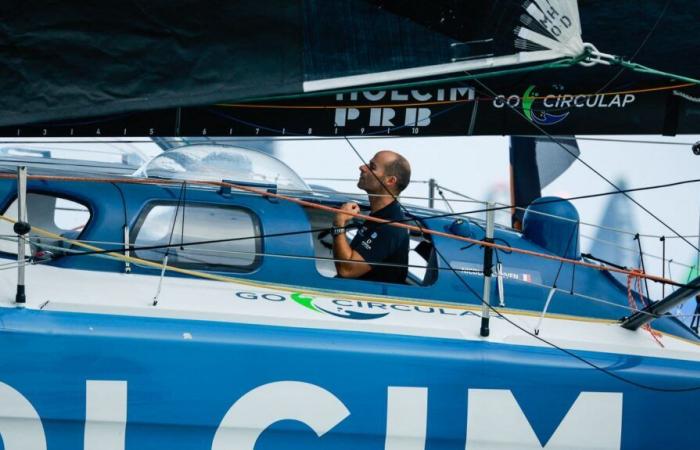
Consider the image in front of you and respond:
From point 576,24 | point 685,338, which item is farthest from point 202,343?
point 685,338

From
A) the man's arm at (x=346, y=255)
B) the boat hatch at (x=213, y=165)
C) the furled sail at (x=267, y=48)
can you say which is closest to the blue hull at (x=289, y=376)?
the man's arm at (x=346, y=255)

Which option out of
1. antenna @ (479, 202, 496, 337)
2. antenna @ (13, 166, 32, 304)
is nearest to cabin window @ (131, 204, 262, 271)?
antenna @ (13, 166, 32, 304)

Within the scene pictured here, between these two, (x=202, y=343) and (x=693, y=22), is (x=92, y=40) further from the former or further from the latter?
(x=693, y=22)

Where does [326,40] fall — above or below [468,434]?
above

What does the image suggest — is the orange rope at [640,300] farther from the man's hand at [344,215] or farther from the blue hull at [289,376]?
the man's hand at [344,215]

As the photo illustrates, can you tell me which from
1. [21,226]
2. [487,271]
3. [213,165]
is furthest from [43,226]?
[487,271]

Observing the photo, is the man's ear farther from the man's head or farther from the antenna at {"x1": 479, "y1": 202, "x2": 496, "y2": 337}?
the antenna at {"x1": 479, "y1": 202, "x2": 496, "y2": 337}

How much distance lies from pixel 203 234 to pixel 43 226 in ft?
Result: 2.37

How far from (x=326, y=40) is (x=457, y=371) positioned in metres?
1.03

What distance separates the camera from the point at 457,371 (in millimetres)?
2779

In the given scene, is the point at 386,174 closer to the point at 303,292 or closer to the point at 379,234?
the point at 379,234

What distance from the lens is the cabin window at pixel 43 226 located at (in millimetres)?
2945

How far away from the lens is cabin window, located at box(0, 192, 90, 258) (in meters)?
2.95

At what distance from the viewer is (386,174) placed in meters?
3.34
